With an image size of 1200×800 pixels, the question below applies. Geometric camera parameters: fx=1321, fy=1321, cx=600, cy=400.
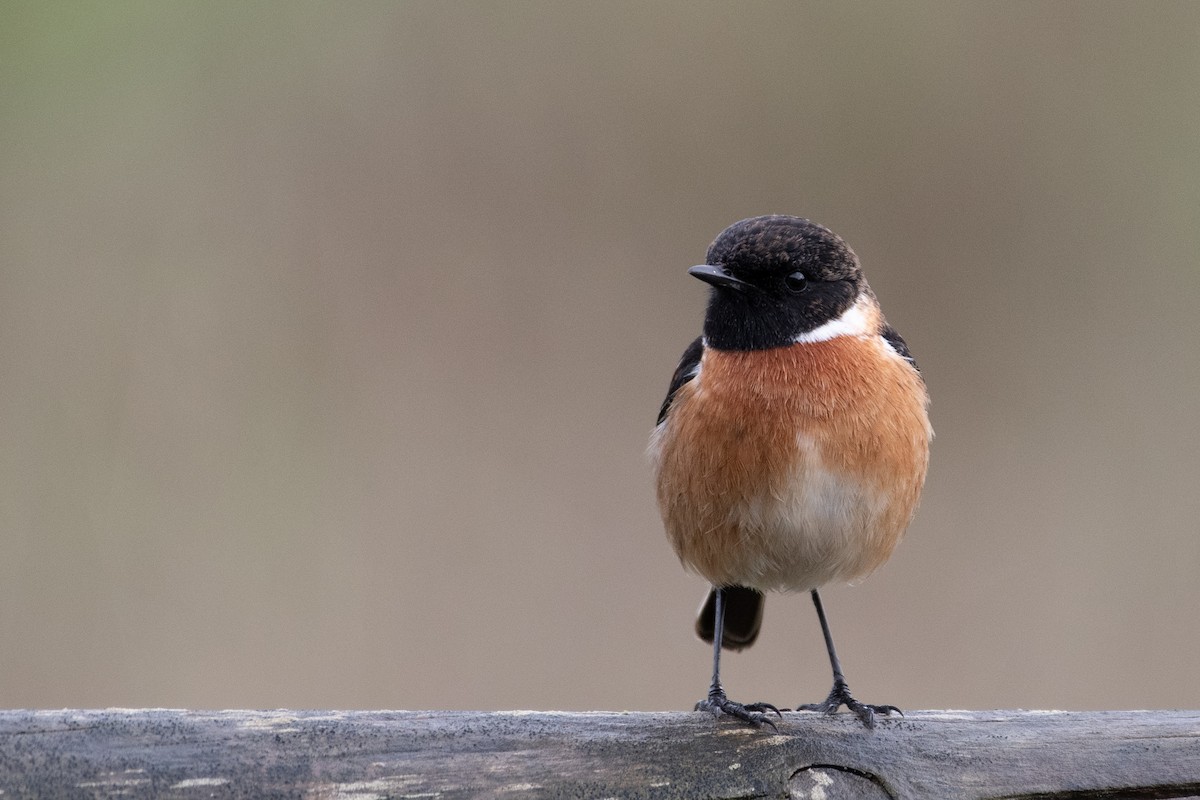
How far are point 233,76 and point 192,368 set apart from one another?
→ 1.48m

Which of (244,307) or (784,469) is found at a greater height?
(244,307)

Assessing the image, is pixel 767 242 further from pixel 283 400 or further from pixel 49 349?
pixel 49 349

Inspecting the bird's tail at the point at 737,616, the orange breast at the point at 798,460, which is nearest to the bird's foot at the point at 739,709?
the orange breast at the point at 798,460

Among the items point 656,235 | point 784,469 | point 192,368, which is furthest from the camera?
point 656,235

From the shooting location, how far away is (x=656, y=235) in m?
6.66

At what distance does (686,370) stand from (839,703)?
111 cm

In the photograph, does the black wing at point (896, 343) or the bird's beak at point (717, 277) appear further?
the black wing at point (896, 343)

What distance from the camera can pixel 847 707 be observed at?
12.6 ft

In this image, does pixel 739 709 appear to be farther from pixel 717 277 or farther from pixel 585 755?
pixel 717 277

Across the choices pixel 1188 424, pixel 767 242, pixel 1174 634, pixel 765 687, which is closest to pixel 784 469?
pixel 767 242

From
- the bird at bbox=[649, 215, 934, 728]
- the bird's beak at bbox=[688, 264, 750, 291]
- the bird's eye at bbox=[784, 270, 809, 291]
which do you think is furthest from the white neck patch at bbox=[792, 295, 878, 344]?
the bird's beak at bbox=[688, 264, 750, 291]

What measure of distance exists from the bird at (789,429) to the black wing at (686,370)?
0.01m

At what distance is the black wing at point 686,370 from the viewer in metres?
4.13

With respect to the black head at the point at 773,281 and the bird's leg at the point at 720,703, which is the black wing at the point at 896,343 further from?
the bird's leg at the point at 720,703
